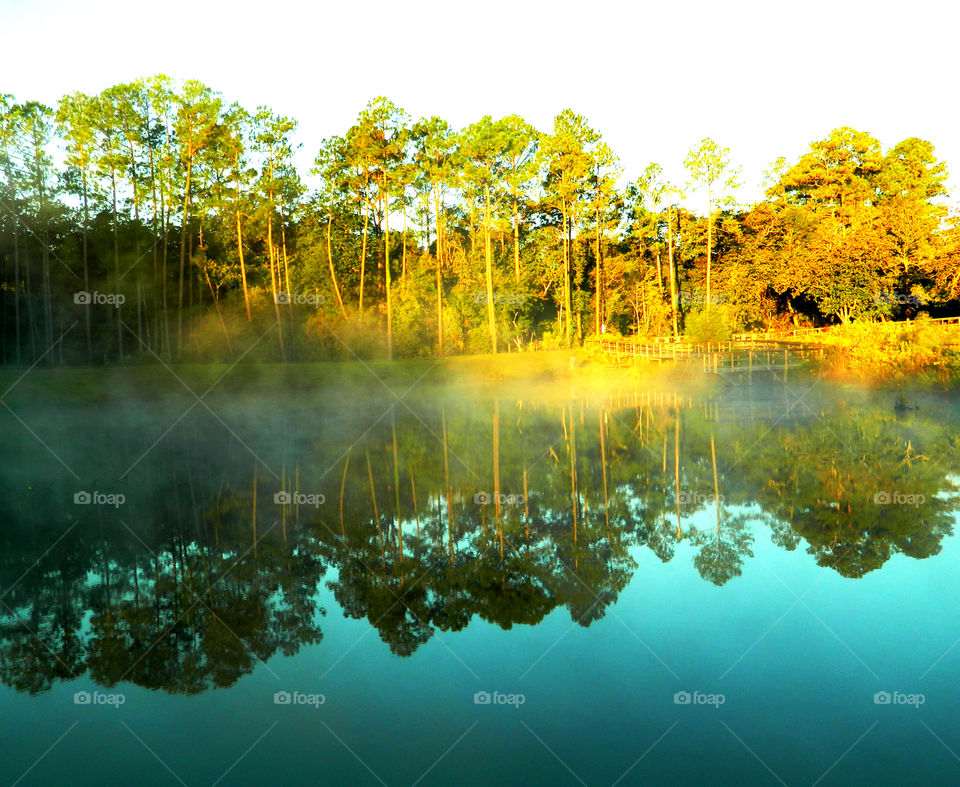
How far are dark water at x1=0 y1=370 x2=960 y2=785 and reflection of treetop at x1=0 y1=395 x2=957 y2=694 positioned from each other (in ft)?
0.20

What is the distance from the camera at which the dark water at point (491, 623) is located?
6012mm

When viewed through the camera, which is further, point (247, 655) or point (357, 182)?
point (357, 182)

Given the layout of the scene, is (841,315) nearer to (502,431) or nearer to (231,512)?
(502,431)

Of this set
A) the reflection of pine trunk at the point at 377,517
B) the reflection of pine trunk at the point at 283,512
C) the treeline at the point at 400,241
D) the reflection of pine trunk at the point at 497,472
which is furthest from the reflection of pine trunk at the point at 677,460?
the treeline at the point at 400,241

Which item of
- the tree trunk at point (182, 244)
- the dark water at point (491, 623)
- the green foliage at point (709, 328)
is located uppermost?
the tree trunk at point (182, 244)

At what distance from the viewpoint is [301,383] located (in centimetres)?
3988

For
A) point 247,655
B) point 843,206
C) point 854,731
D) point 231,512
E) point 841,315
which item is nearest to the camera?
point 854,731

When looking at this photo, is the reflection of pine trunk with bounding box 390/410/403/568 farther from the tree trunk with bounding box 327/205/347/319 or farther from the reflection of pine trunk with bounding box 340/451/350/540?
the tree trunk with bounding box 327/205/347/319

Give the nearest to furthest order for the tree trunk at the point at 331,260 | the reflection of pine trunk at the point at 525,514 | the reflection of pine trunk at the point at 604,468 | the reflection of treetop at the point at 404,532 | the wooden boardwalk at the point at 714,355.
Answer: the reflection of treetop at the point at 404,532 < the reflection of pine trunk at the point at 525,514 < the reflection of pine trunk at the point at 604,468 < the wooden boardwalk at the point at 714,355 < the tree trunk at the point at 331,260

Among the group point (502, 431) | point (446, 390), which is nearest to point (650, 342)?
point (446, 390)

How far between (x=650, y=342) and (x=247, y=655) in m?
45.4

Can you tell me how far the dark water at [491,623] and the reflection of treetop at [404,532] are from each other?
0.06 m

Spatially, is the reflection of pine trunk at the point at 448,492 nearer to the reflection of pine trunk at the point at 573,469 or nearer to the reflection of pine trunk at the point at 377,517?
the reflection of pine trunk at the point at 377,517

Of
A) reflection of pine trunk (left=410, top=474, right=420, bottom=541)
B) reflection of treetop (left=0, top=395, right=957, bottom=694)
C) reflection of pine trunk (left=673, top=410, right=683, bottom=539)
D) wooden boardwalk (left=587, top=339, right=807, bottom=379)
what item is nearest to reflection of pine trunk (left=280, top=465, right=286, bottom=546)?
reflection of treetop (left=0, top=395, right=957, bottom=694)
